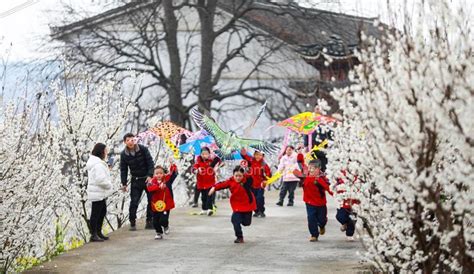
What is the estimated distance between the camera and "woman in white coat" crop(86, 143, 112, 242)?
52.1 ft

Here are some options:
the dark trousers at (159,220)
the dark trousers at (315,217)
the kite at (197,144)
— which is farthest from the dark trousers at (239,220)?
the kite at (197,144)

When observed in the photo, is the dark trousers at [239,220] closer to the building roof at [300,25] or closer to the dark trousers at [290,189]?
the dark trousers at [290,189]

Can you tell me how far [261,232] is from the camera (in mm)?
17156

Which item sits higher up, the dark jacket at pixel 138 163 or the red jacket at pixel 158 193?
the dark jacket at pixel 138 163

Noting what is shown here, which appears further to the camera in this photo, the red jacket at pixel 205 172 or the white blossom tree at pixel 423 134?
the red jacket at pixel 205 172

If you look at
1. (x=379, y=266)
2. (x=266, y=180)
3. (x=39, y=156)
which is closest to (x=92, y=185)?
(x=39, y=156)

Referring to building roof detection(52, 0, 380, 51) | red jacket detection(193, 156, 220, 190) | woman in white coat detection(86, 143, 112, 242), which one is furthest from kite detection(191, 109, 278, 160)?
building roof detection(52, 0, 380, 51)

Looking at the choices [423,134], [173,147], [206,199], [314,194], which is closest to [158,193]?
[314,194]

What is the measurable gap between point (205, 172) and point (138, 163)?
3.30 metres

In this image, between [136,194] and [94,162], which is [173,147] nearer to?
[136,194]

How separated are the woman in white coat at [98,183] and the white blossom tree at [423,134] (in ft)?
22.9

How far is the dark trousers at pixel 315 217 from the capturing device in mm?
15727

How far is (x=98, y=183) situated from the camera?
15852 mm

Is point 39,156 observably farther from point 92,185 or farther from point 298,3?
point 298,3
